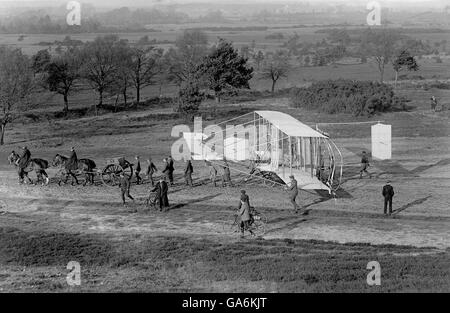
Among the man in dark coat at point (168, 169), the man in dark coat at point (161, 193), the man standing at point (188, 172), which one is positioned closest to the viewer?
the man in dark coat at point (161, 193)

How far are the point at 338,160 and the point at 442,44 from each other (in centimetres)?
9391

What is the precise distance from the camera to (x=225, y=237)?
17.3 metres

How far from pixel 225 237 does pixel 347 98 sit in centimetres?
2784

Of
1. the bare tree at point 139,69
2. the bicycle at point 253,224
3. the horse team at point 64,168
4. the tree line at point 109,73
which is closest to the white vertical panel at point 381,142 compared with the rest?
the tree line at point 109,73

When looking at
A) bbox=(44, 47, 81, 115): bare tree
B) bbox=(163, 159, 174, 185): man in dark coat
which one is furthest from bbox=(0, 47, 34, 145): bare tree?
bbox=(163, 159, 174, 185): man in dark coat

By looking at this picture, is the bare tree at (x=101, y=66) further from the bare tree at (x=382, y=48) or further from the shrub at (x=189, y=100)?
the bare tree at (x=382, y=48)

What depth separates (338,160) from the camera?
93.9ft

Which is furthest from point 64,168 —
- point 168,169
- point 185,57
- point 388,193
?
point 185,57

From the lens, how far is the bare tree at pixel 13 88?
36.1 m

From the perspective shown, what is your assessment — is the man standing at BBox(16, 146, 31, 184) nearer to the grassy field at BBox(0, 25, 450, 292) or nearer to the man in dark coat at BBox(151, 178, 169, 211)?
the grassy field at BBox(0, 25, 450, 292)

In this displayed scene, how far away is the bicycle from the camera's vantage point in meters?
17.7

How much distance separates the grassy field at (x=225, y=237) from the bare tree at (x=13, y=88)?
8735 mm

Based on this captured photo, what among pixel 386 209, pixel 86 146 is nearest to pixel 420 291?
pixel 386 209

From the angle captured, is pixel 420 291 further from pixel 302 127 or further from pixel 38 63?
pixel 38 63
